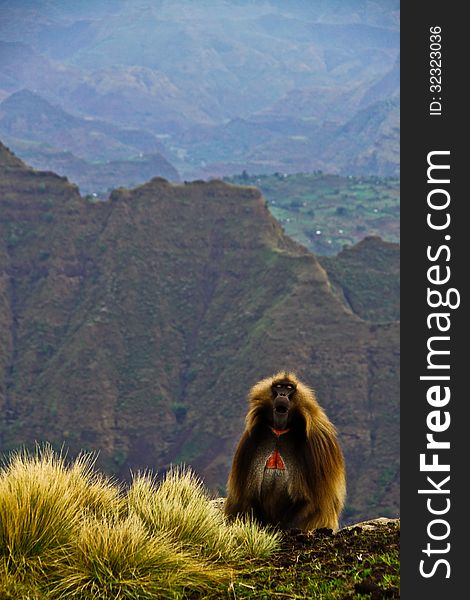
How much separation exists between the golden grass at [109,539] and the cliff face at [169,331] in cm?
8068

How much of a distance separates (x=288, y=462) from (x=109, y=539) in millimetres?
2739

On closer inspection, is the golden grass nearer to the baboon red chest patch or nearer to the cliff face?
the baboon red chest patch

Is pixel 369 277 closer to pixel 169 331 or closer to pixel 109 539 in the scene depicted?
pixel 169 331

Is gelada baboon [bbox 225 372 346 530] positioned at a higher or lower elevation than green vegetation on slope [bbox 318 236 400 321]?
lower

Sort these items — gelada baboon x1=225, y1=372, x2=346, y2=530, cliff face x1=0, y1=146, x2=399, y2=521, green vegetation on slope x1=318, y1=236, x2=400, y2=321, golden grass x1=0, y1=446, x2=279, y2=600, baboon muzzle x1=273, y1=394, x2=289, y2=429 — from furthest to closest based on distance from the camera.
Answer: green vegetation on slope x1=318, y1=236, x2=400, y2=321 < cliff face x1=0, y1=146, x2=399, y2=521 < gelada baboon x1=225, y1=372, x2=346, y2=530 < baboon muzzle x1=273, y1=394, x2=289, y2=429 < golden grass x1=0, y1=446, x2=279, y2=600

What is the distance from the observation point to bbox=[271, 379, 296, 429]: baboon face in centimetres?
1003

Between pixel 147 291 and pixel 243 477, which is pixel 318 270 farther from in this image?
pixel 243 477

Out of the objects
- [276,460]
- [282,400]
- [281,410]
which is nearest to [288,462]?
[276,460]

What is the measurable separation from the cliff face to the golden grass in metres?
80.7

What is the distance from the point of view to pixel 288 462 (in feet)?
33.6

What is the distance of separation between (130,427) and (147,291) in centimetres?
1988

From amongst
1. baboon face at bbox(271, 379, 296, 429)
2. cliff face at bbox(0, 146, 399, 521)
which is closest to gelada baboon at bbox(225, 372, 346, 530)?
baboon face at bbox(271, 379, 296, 429)

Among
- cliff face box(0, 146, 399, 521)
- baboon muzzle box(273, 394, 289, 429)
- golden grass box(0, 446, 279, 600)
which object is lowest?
golden grass box(0, 446, 279, 600)

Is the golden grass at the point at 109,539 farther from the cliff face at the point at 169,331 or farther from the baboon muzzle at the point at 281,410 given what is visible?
the cliff face at the point at 169,331
